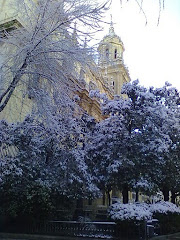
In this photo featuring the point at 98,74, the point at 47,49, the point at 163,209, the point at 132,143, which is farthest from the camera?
the point at 132,143

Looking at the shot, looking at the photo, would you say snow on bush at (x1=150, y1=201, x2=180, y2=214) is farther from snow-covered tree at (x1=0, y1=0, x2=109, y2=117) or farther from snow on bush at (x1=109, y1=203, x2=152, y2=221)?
snow-covered tree at (x1=0, y1=0, x2=109, y2=117)

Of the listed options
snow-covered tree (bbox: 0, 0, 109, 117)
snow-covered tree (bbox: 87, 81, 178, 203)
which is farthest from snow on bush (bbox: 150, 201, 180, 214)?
snow-covered tree (bbox: 0, 0, 109, 117)

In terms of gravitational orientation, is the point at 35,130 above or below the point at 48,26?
below

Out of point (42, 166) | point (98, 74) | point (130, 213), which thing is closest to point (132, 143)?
point (130, 213)

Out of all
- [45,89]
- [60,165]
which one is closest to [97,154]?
[60,165]

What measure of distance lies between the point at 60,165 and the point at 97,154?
313 centimetres

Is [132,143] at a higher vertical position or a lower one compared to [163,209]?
higher

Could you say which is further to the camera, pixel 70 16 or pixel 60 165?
pixel 60 165

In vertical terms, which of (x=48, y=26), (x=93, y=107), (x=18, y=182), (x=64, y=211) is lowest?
(x=64, y=211)

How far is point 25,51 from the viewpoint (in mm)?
7430

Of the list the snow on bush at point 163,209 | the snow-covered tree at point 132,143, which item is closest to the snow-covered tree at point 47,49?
the snow-covered tree at point 132,143

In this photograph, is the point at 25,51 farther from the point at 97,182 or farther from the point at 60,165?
the point at 97,182

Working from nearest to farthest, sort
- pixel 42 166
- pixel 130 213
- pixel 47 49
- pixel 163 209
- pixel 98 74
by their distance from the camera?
pixel 47 49 < pixel 98 74 < pixel 130 213 < pixel 42 166 < pixel 163 209

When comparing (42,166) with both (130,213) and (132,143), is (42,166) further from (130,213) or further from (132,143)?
(132,143)
